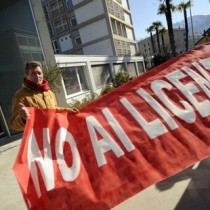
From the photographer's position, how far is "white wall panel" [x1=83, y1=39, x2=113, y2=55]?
4372 centimetres

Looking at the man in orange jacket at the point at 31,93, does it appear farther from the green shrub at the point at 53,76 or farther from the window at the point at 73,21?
the window at the point at 73,21

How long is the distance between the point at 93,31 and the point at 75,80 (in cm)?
2605

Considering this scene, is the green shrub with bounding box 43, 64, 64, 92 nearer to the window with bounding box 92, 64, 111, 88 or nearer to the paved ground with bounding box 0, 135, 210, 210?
the paved ground with bounding box 0, 135, 210, 210

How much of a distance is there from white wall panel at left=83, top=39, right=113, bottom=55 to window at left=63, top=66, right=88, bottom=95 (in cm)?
2247

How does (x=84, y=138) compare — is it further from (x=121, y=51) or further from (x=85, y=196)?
(x=121, y=51)

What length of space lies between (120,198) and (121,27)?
161 ft

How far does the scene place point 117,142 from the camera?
2596mm

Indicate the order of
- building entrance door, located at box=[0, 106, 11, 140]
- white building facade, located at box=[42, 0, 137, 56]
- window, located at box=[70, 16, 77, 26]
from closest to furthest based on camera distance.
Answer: building entrance door, located at box=[0, 106, 11, 140], white building facade, located at box=[42, 0, 137, 56], window, located at box=[70, 16, 77, 26]

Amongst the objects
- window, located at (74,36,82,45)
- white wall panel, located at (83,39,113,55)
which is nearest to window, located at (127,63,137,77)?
white wall panel, located at (83,39,113,55)

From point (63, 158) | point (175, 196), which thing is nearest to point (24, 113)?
point (63, 158)

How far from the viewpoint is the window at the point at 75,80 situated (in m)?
18.5

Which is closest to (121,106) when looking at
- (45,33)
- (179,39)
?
(45,33)

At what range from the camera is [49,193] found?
7.57 feet

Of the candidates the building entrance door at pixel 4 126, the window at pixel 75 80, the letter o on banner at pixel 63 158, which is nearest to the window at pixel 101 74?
the window at pixel 75 80
